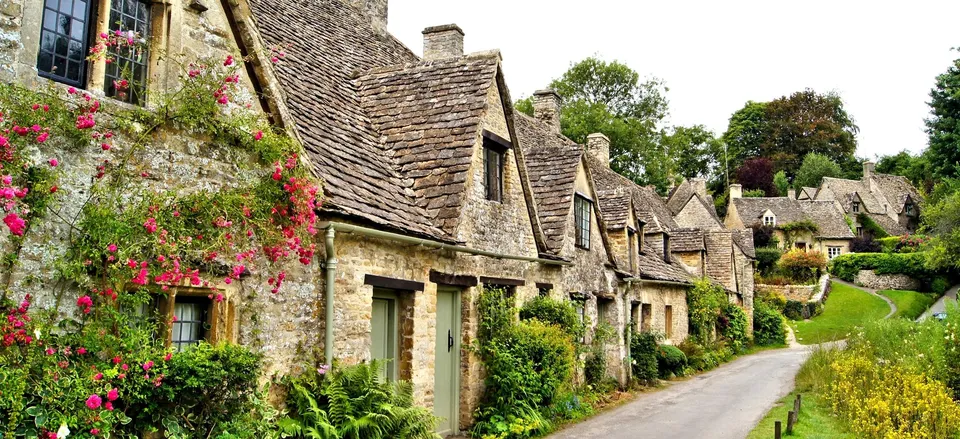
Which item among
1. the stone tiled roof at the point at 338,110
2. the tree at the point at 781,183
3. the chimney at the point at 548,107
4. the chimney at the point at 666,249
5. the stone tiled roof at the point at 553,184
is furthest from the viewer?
the tree at the point at 781,183

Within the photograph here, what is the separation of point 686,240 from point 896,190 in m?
55.6

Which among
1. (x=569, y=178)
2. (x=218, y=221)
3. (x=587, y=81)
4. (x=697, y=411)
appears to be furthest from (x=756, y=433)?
(x=587, y=81)

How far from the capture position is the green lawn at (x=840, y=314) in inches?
1613

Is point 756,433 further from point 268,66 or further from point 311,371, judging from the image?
point 268,66

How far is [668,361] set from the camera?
74.1 ft

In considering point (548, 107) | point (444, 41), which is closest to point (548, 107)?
point (548, 107)

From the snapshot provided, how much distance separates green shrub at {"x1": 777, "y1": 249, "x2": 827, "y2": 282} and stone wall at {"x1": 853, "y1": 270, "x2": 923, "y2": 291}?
290 cm

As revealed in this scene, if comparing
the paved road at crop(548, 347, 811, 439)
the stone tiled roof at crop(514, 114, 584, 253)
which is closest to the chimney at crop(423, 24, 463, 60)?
the stone tiled roof at crop(514, 114, 584, 253)

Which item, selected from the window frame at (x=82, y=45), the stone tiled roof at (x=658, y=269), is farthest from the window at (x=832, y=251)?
the window frame at (x=82, y=45)

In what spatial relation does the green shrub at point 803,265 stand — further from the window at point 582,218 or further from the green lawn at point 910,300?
the window at point 582,218

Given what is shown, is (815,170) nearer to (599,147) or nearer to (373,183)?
(599,147)

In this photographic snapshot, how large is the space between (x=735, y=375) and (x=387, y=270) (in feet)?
54.6

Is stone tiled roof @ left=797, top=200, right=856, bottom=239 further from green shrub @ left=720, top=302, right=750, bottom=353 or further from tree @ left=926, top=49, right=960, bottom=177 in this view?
green shrub @ left=720, top=302, right=750, bottom=353

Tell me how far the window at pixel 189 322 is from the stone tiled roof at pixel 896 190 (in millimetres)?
80325
